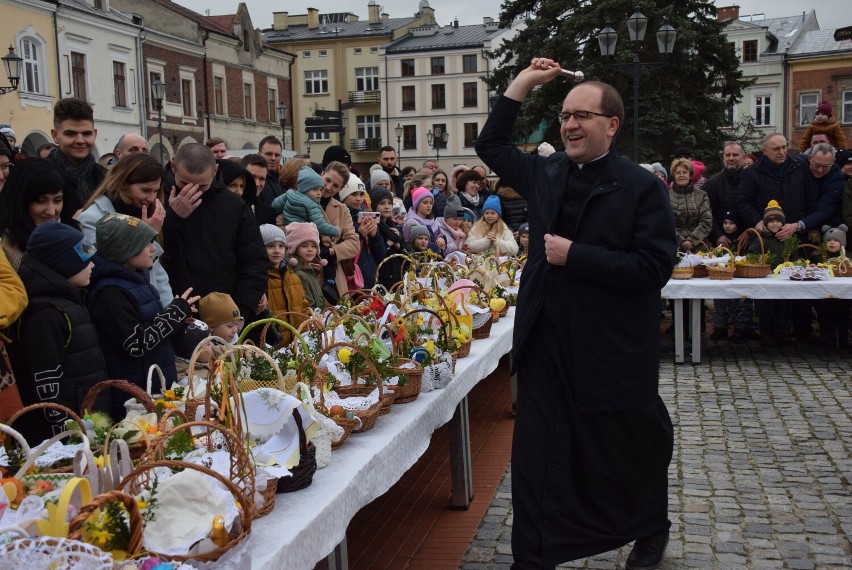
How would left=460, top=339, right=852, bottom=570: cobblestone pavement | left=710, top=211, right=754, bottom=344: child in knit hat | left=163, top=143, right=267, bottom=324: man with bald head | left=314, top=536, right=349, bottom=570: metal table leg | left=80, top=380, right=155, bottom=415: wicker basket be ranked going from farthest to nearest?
1. left=710, top=211, right=754, bottom=344: child in knit hat
2. left=163, top=143, right=267, bottom=324: man with bald head
3. left=460, top=339, right=852, bottom=570: cobblestone pavement
4. left=314, top=536, right=349, bottom=570: metal table leg
5. left=80, top=380, right=155, bottom=415: wicker basket

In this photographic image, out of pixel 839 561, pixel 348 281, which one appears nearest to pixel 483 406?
pixel 348 281

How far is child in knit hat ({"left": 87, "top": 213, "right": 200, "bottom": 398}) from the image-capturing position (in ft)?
12.8

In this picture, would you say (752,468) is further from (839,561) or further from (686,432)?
(839,561)

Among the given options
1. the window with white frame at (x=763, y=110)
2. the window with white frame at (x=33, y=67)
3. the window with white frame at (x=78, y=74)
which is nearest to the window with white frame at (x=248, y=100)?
the window with white frame at (x=78, y=74)

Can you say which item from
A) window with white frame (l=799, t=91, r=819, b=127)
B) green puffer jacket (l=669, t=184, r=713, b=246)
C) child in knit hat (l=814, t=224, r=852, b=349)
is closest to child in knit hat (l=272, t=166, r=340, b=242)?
green puffer jacket (l=669, t=184, r=713, b=246)

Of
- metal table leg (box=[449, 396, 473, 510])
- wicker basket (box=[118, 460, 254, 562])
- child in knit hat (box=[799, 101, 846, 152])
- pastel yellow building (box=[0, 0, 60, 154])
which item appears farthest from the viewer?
pastel yellow building (box=[0, 0, 60, 154])

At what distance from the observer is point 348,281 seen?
745 cm

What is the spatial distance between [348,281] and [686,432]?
2.71 meters

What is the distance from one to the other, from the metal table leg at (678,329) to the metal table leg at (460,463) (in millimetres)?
4463

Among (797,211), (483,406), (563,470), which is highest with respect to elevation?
(797,211)

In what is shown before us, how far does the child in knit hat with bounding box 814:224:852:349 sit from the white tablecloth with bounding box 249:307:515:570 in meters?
6.13

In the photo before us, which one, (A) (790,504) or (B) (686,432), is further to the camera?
(B) (686,432)

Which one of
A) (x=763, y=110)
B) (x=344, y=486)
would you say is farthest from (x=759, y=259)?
(x=763, y=110)

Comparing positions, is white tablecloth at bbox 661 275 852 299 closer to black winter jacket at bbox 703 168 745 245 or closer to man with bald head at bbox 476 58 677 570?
black winter jacket at bbox 703 168 745 245
